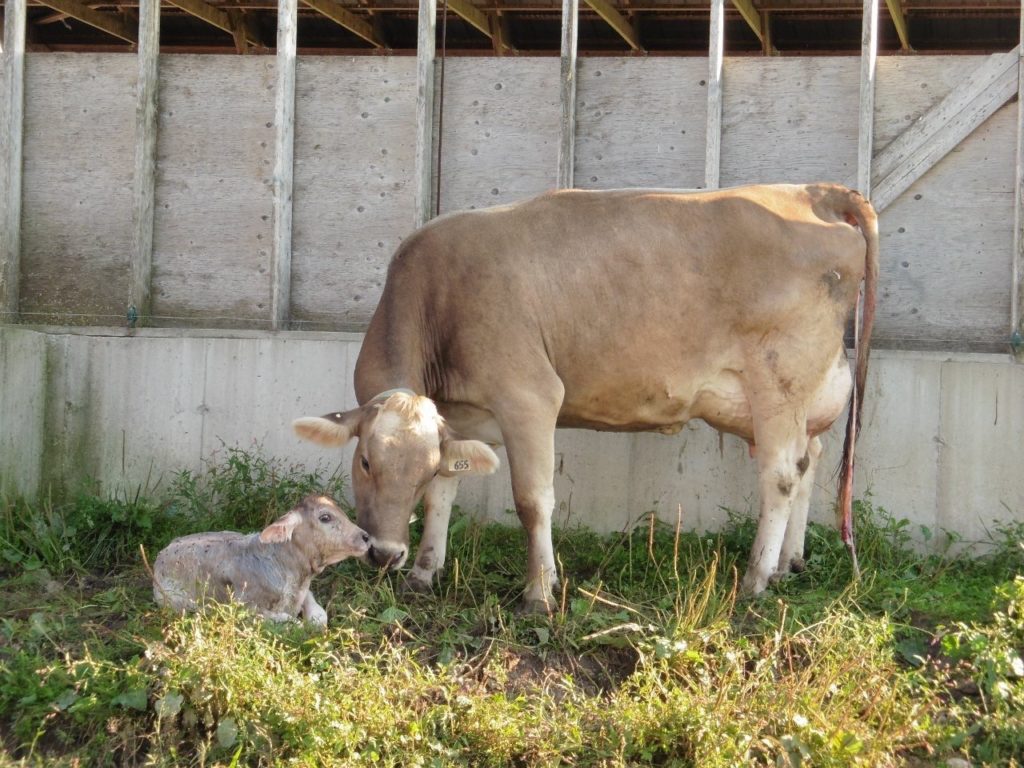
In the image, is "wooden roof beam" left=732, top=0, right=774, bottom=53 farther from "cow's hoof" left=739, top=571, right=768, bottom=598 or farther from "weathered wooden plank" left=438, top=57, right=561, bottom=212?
"cow's hoof" left=739, top=571, right=768, bottom=598

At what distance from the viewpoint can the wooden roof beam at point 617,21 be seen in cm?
1045

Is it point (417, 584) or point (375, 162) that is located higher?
point (375, 162)

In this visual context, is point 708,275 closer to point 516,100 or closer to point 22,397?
point 516,100

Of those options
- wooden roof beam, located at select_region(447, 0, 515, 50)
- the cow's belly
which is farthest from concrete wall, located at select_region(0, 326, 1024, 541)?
wooden roof beam, located at select_region(447, 0, 515, 50)

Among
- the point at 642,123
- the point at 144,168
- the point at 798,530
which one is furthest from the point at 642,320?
the point at 144,168

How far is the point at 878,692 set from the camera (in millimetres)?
5684

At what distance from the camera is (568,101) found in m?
9.22

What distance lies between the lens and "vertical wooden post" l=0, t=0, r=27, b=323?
9.61 m

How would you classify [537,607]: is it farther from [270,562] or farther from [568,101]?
[568,101]

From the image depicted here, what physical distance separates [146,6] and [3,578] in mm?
4513

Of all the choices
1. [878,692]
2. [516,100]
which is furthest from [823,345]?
[516,100]

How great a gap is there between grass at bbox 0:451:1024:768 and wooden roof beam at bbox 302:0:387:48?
5.38m

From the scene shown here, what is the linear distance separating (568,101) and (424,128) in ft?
3.43

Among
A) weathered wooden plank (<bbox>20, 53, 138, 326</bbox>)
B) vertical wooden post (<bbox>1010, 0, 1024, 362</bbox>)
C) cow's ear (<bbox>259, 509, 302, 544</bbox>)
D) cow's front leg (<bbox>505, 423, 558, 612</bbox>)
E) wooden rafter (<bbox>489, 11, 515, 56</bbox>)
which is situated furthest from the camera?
wooden rafter (<bbox>489, 11, 515, 56</bbox>)
